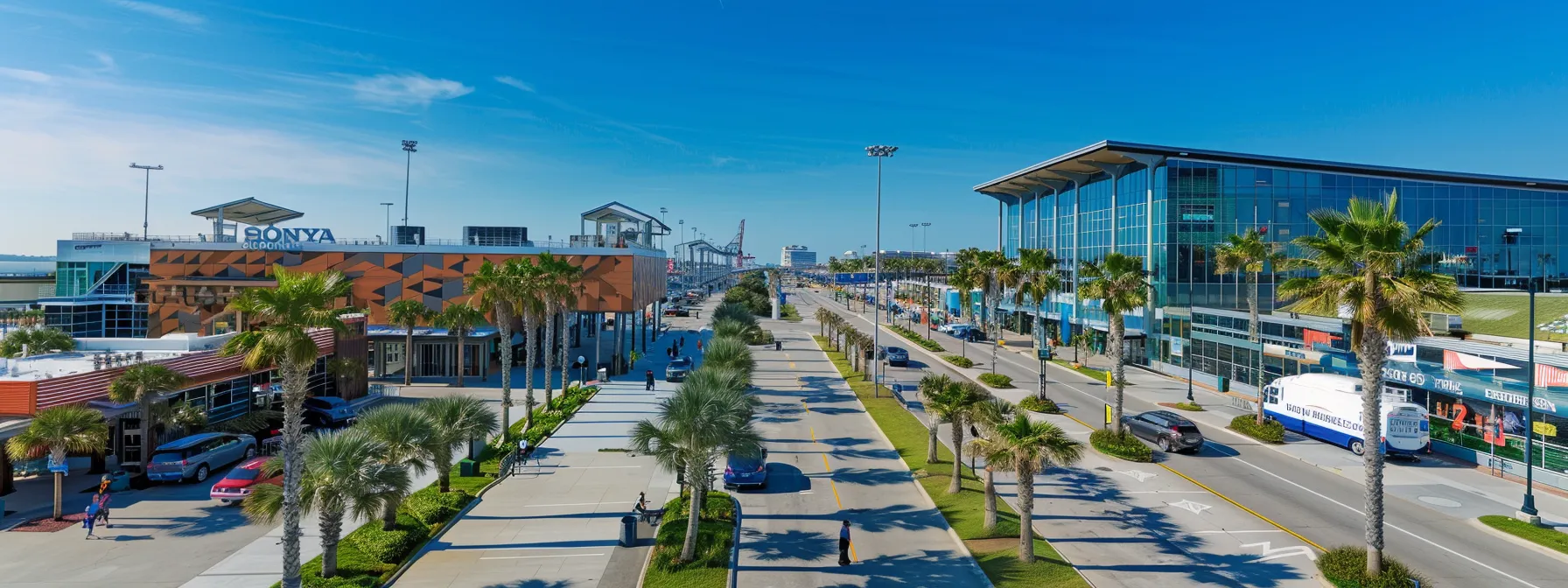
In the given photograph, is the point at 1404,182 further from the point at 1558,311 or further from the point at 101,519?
the point at 101,519

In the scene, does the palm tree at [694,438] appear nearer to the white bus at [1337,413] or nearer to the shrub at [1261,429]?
the white bus at [1337,413]

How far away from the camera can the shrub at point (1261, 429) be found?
3316cm

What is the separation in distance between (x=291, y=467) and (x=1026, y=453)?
53.7 ft

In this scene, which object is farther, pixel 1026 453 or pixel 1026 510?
pixel 1026 510

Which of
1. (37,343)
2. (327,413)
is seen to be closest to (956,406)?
(327,413)

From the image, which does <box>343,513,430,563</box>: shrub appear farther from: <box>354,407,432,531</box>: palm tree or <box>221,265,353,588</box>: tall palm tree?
<box>221,265,353,588</box>: tall palm tree

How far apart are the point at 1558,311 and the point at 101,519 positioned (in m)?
60.0

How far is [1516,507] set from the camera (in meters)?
24.0

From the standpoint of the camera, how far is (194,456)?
90.1ft

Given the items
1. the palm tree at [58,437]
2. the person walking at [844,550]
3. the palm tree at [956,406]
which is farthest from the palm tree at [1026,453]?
the palm tree at [58,437]

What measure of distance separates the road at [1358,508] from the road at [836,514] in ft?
35.8

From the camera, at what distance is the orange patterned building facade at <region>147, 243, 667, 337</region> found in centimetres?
5575

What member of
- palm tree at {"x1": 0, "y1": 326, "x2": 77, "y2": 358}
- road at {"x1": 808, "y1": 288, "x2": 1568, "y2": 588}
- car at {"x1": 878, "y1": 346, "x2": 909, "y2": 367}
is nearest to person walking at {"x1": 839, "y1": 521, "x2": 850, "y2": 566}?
road at {"x1": 808, "y1": 288, "x2": 1568, "y2": 588}

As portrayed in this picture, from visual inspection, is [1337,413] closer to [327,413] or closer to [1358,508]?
[1358,508]
